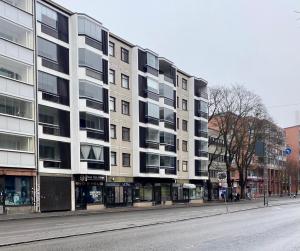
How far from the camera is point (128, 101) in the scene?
58.5 metres

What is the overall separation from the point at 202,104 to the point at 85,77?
32.0 metres

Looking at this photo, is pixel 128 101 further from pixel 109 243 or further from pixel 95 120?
pixel 109 243

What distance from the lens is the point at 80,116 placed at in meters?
47.9

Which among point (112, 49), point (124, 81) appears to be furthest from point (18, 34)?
point (124, 81)

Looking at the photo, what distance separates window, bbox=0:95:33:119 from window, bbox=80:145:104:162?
23.1ft

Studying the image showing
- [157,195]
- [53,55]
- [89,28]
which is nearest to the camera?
[53,55]

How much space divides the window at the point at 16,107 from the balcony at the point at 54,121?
4.25ft

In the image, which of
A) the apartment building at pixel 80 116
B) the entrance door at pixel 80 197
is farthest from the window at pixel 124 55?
the entrance door at pixel 80 197

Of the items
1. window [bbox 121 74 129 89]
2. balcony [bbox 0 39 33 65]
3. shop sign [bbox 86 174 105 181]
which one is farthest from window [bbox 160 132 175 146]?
balcony [bbox 0 39 33 65]

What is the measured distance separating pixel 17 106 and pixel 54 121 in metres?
4.79

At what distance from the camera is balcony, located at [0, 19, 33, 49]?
1640 inches

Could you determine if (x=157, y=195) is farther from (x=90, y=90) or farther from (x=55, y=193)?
(x=55, y=193)

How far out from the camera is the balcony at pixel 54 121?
43.9 m

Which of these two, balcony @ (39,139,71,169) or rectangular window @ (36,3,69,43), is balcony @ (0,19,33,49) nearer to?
rectangular window @ (36,3,69,43)
